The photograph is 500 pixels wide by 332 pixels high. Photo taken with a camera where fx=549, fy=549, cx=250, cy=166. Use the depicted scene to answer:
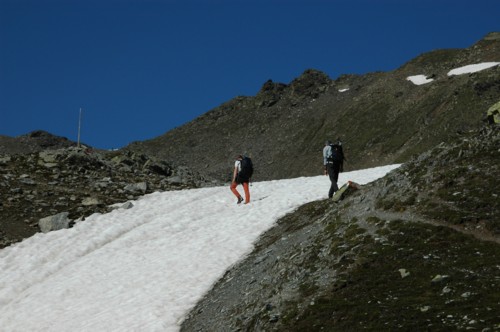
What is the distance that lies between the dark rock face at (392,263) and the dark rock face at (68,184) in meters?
15.1

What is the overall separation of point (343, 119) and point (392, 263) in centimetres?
10847

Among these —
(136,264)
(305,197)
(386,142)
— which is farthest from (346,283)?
(386,142)

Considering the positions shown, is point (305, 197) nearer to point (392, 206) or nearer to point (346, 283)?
point (392, 206)

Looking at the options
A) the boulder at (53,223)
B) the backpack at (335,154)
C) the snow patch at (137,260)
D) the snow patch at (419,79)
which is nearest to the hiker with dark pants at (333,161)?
the backpack at (335,154)

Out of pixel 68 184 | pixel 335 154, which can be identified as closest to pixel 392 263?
pixel 335 154

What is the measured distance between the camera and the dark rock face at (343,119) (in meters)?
91.3

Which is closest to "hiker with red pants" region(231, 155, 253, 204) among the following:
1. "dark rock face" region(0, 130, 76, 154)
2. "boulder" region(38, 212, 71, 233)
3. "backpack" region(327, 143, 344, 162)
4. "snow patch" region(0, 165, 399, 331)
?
"snow patch" region(0, 165, 399, 331)

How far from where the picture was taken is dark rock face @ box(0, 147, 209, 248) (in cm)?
3209

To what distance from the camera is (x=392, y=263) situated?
1487 centimetres

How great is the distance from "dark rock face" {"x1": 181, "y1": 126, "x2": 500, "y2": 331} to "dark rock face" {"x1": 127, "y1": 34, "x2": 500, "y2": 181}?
56.0m

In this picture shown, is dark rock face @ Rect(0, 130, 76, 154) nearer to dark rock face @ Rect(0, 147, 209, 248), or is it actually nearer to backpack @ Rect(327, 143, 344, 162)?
dark rock face @ Rect(0, 147, 209, 248)

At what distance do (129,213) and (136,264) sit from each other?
29.6 feet

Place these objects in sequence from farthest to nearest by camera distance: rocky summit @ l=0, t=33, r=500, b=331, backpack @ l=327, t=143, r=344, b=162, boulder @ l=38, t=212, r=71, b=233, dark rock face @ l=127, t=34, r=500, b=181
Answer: dark rock face @ l=127, t=34, r=500, b=181
boulder @ l=38, t=212, r=71, b=233
backpack @ l=327, t=143, r=344, b=162
rocky summit @ l=0, t=33, r=500, b=331

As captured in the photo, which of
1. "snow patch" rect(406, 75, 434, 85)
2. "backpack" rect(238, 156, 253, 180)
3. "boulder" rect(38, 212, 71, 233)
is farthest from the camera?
"snow patch" rect(406, 75, 434, 85)
